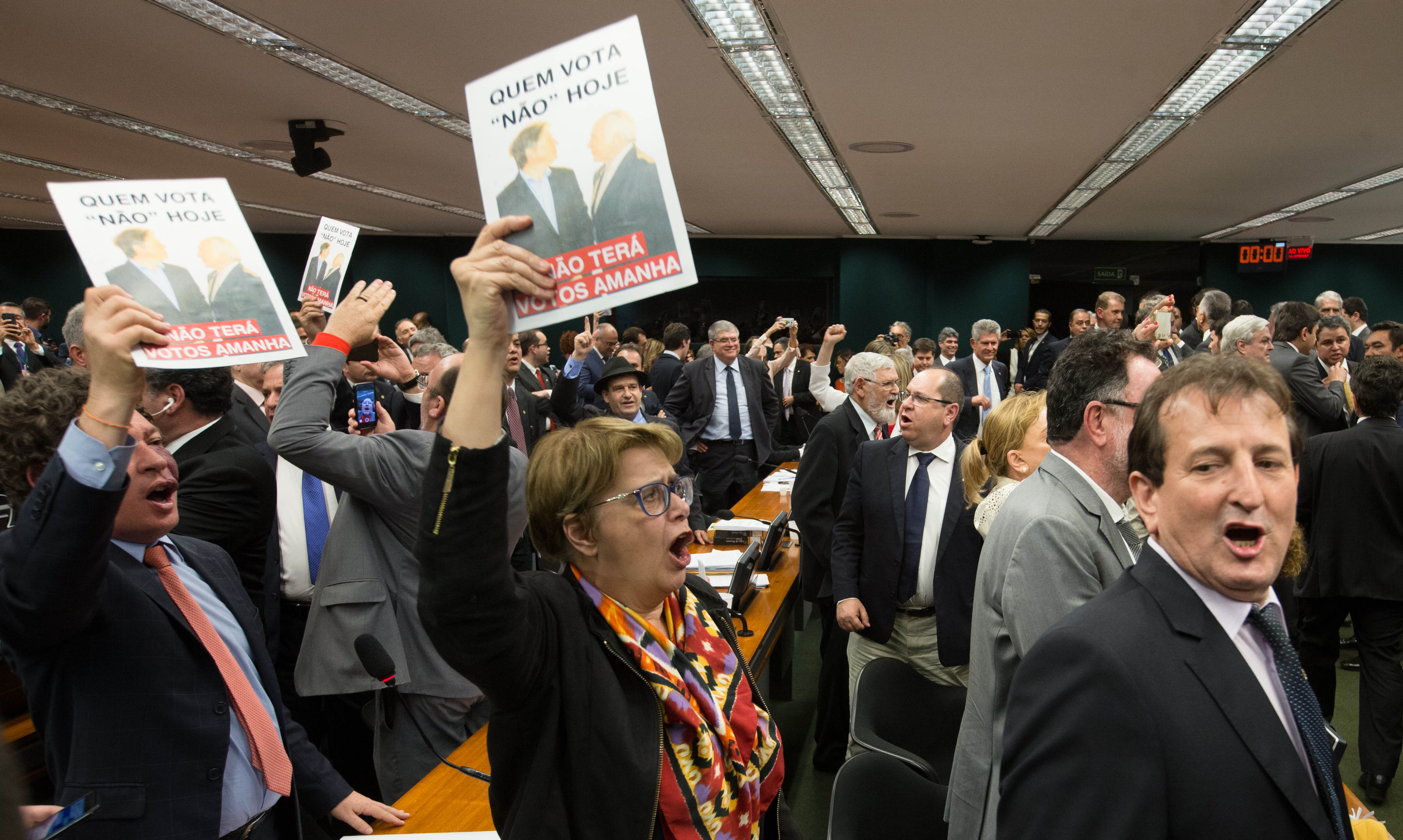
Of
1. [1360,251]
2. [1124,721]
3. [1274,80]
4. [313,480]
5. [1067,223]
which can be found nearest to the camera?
[1124,721]

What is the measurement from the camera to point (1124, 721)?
3.58 feet

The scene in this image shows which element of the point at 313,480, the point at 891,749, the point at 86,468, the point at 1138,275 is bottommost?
the point at 891,749

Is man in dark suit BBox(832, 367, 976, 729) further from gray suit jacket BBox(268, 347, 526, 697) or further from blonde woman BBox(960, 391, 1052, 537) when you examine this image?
gray suit jacket BBox(268, 347, 526, 697)

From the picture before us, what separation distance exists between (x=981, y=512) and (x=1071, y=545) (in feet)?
2.84

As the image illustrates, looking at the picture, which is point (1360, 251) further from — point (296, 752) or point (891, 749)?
point (296, 752)

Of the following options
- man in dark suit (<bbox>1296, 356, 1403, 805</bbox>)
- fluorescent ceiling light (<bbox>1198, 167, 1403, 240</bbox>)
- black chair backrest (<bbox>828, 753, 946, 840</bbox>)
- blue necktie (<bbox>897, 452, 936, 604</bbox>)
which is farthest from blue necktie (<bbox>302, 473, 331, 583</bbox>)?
fluorescent ceiling light (<bbox>1198, 167, 1403, 240</bbox>)

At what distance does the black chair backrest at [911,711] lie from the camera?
2395 millimetres

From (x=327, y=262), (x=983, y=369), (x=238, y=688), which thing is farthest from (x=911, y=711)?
(x=983, y=369)

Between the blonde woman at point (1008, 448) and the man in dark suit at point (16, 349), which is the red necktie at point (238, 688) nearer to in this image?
the blonde woman at point (1008, 448)

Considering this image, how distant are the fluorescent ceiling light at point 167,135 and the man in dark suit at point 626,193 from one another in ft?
21.9

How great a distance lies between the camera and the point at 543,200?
1.11 metres

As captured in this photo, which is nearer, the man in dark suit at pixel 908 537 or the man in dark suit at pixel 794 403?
the man in dark suit at pixel 908 537

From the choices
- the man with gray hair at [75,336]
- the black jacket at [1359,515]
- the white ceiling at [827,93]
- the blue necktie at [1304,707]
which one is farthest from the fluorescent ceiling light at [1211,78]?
the man with gray hair at [75,336]

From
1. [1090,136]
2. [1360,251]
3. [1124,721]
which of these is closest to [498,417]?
[1124,721]
